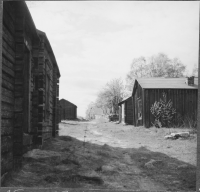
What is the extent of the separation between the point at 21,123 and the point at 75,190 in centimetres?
201

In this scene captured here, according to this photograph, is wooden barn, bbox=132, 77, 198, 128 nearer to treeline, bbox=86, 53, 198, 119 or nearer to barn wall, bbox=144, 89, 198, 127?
barn wall, bbox=144, 89, 198, 127

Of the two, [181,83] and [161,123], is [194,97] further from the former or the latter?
[161,123]

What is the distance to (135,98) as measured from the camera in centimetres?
2039

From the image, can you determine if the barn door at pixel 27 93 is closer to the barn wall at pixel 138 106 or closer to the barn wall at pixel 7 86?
the barn wall at pixel 7 86

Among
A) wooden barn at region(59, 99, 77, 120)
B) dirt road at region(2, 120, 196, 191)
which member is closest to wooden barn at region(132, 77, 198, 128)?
dirt road at region(2, 120, 196, 191)

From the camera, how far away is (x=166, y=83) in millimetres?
16203

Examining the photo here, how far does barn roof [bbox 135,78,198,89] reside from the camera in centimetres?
1577

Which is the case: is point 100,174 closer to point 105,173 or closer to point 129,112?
point 105,173

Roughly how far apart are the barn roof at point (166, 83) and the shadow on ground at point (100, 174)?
10.2 metres

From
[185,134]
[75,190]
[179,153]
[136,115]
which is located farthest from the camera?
[136,115]

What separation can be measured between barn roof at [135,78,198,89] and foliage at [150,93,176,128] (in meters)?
0.81

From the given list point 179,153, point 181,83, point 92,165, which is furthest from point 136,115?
point 92,165

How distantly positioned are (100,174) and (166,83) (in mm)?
12648

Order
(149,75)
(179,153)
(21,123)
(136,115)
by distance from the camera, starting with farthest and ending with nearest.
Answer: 1. (136,115)
2. (149,75)
3. (179,153)
4. (21,123)
